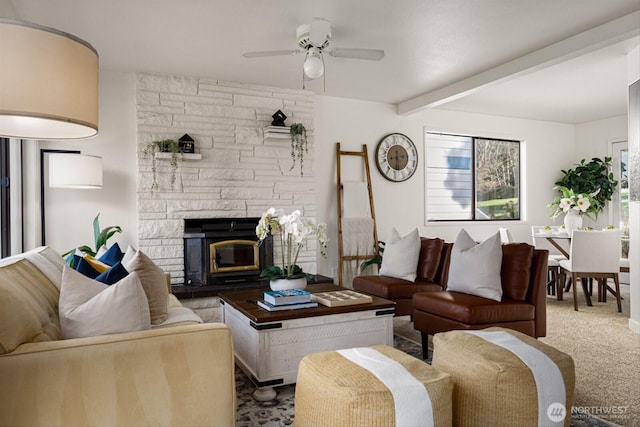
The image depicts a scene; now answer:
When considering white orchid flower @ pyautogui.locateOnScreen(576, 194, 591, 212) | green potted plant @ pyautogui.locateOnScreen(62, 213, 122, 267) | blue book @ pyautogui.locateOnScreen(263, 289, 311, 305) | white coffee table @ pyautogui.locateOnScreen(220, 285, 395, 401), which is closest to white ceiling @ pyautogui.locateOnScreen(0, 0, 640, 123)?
white orchid flower @ pyautogui.locateOnScreen(576, 194, 591, 212)

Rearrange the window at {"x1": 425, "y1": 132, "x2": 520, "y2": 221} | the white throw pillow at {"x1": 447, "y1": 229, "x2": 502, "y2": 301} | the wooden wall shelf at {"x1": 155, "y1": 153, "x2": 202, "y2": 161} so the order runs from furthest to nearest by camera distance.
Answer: the window at {"x1": 425, "y1": 132, "x2": 520, "y2": 221}
the wooden wall shelf at {"x1": 155, "y1": 153, "x2": 202, "y2": 161}
the white throw pillow at {"x1": 447, "y1": 229, "x2": 502, "y2": 301}

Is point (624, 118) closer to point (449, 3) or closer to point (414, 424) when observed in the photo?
point (449, 3)

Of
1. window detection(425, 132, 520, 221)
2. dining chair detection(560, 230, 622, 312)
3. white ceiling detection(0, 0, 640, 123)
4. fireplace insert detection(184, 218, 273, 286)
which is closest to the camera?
white ceiling detection(0, 0, 640, 123)

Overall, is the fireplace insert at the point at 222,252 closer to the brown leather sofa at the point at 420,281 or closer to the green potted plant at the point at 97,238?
the green potted plant at the point at 97,238

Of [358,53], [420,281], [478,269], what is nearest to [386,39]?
[358,53]

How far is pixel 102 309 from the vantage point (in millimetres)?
1743

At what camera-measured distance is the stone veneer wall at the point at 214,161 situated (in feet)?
15.1

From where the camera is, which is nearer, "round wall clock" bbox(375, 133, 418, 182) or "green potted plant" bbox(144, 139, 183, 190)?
"green potted plant" bbox(144, 139, 183, 190)

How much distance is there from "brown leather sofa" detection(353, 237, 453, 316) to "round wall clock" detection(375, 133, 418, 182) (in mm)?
1765

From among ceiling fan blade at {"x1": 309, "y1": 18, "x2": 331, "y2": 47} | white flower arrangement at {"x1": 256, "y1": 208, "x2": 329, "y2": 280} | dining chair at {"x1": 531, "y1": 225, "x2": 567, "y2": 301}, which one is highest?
ceiling fan blade at {"x1": 309, "y1": 18, "x2": 331, "y2": 47}

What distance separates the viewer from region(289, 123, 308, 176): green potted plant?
204 inches

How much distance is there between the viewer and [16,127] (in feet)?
4.26

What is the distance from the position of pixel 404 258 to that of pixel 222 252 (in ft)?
6.20

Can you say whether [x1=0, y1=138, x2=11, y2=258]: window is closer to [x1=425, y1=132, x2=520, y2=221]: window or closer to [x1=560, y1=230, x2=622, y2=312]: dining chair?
[x1=425, y1=132, x2=520, y2=221]: window
